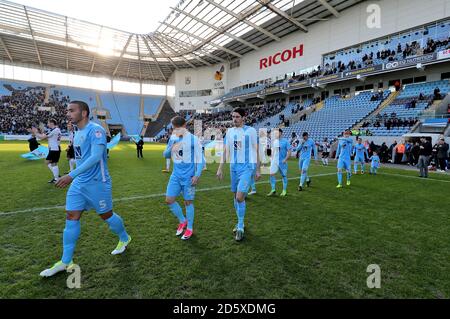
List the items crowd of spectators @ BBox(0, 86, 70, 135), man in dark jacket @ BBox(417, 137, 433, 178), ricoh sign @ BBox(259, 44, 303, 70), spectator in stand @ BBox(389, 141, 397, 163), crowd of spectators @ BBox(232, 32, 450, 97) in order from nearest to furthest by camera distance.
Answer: man in dark jacket @ BBox(417, 137, 433, 178) < spectator in stand @ BBox(389, 141, 397, 163) < crowd of spectators @ BBox(232, 32, 450, 97) < ricoh sign @ BBox(259, 44, 303, 70) < crowd of spectators @ BBox(0, 86, 70, 135)

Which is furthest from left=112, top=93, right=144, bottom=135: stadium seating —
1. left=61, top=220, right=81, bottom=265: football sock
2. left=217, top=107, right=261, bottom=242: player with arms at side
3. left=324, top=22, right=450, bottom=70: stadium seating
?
left=61, top=220, right=81, bottom=265: football sock

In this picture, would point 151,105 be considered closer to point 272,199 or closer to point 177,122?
point 272,199

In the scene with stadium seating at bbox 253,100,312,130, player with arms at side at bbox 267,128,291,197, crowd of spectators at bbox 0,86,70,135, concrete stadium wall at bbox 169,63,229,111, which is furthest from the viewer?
concrete stadium wall at bbox 169,63,229,111

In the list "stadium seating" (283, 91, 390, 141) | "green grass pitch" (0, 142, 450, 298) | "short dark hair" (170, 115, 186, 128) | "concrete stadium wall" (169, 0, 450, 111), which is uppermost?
"concrete stadium wall" (169, 0, 450, 111)

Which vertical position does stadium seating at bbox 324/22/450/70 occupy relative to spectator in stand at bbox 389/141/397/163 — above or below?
above

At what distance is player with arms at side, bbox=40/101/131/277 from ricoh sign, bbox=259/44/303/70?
38785 millimetres

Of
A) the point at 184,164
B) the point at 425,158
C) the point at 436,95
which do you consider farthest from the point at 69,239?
the point at 436,95

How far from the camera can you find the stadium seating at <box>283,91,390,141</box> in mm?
25766

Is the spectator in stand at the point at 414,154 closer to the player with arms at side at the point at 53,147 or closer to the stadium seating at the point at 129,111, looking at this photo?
the player with arms at side at the point at 53,147

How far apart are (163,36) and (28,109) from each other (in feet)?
95.4

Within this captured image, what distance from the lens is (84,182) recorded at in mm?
3195

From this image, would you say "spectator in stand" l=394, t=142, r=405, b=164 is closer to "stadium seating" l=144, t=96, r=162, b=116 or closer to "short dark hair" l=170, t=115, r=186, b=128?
"short dark hair" l=170, t=115, r=186, b=128
